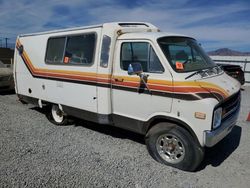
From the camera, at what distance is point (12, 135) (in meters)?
5.41

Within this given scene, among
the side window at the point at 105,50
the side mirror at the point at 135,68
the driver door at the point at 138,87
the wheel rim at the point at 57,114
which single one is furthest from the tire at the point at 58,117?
the side mirror at the point at 135,68

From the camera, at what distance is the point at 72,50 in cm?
548

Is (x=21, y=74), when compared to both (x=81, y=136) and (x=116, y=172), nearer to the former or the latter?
(x=81, y=136)

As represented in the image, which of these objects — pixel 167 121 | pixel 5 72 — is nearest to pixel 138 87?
pixel 167 121

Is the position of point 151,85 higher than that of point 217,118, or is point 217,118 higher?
point 151,85

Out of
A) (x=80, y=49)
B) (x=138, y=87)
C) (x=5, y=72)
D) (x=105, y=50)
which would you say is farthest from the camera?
(x=5, y=72)

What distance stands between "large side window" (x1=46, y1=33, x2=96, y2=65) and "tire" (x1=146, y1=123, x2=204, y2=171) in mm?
2008

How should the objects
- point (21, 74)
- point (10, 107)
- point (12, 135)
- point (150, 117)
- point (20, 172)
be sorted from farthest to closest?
1. point (10, 107)
2. point (21, 74)
3. point (12, 135)
4. point (150, 117)
5. point (20, 172)

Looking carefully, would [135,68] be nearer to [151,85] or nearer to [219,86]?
[151,85]

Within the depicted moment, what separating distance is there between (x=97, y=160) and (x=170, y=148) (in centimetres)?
132

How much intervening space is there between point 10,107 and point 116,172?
5584 mm

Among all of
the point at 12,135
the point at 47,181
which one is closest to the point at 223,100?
the point at 47,181

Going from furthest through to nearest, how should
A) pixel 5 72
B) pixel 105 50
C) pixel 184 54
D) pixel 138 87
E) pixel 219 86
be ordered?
pixel 5 72 < pixel 105 50 < pixel 184 54 < pixel 138 87 < pixel 219 86

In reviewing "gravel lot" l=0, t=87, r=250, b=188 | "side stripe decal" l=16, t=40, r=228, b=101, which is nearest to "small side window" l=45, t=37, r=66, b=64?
"side stripe decal" l=16, t=40, r=228, b=101
